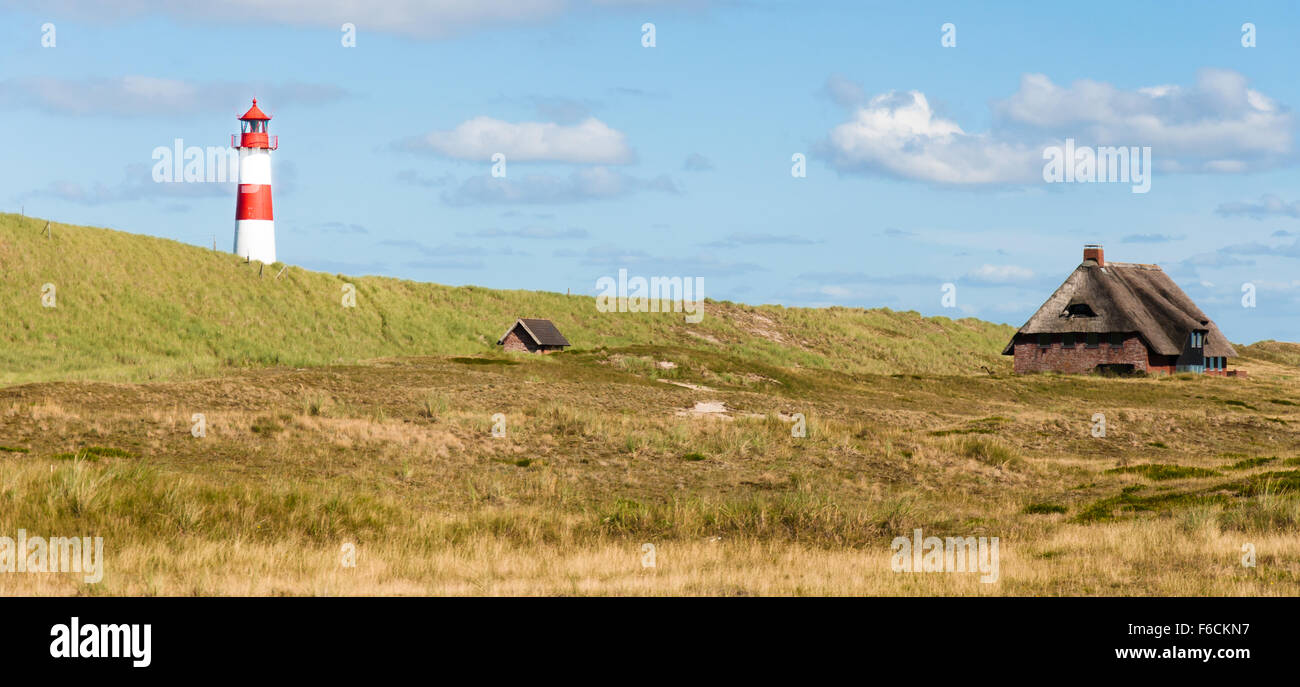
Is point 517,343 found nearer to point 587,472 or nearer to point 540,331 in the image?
point 540,331

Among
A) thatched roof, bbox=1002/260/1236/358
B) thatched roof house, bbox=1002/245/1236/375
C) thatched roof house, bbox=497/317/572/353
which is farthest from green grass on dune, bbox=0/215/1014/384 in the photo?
thatched roof, bbox=1002/260/1236/358

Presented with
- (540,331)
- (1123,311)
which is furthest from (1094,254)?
(540,331)

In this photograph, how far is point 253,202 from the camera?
2753 inches

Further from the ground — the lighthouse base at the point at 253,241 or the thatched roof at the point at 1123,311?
the lighthouse base at the point at 253,241

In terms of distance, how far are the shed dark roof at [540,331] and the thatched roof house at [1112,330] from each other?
29.6 meters

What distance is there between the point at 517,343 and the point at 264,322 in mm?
13675

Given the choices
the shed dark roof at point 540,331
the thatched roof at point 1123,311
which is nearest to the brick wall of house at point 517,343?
the shed dark roof at point 540,331

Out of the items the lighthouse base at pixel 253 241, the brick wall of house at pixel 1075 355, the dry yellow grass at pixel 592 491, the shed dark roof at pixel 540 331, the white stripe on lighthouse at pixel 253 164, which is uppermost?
the white stripe on lighthouse at pixel 253 164

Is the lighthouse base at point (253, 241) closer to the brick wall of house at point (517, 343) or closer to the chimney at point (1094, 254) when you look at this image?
the brick wall of house at point (517, 343)

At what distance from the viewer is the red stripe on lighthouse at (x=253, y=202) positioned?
227 ft

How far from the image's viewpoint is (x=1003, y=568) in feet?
45.1
